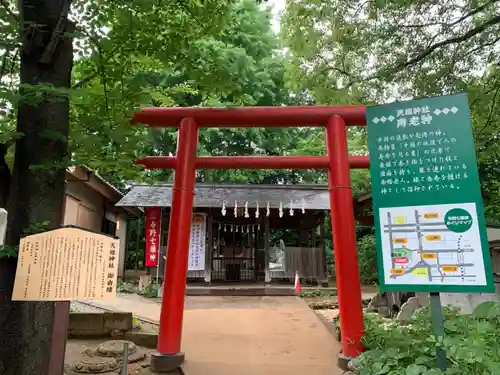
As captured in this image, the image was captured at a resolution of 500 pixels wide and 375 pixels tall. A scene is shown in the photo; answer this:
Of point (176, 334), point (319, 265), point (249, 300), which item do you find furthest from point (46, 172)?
point (319, 265)

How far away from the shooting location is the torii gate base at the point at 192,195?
5031 mm

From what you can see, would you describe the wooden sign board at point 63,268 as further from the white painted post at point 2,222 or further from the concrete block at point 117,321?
the concrete block at point 117,321

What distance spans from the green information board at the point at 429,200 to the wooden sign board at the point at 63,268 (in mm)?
2492

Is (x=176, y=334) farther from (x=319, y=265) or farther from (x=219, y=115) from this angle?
(x=319, y=265)

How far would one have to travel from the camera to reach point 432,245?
331 cm

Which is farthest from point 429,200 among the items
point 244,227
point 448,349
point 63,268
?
point 244,227

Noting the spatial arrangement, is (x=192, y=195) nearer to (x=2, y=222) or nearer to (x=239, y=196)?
(x=2, y=222)

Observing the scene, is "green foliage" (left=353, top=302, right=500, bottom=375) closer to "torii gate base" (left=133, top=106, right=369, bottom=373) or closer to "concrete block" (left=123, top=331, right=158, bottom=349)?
"torii gate base" (left=133, top=106, right=369, bottom=373)

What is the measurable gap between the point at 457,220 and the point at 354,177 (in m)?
14.0

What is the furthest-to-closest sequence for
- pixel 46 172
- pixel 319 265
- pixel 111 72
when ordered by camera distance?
pixel 319 265 → pixel 111 72 → pixel 46 172

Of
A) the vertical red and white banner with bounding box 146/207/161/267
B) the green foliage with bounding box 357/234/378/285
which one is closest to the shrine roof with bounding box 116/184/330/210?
the vertical red and white banner with bounding box 146/207/161/267

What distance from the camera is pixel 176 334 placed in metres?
5.08

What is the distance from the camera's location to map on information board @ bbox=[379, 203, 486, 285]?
10.4 feet

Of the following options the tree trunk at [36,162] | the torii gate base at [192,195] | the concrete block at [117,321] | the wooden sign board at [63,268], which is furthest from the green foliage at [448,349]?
the concrete block at [117,321]
